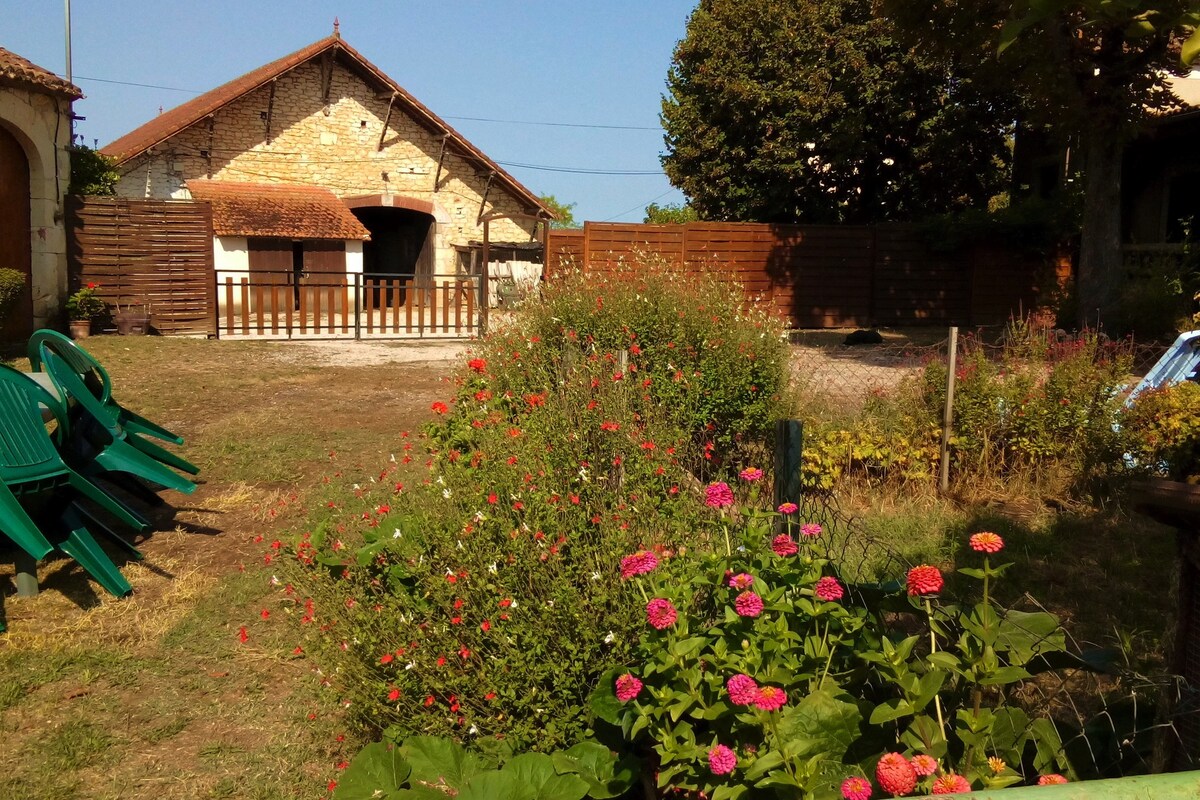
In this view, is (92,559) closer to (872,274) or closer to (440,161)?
(872,274)

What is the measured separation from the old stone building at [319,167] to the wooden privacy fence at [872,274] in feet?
25.2

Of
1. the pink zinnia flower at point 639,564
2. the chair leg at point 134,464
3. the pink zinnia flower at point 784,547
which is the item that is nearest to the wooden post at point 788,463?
the pink zinnia flower at point 784,547

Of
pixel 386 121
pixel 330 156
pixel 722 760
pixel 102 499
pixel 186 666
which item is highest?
pixel 386 121

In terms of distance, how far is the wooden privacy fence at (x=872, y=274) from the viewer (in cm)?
2031

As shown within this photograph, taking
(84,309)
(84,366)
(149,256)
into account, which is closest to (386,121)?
(149,256)

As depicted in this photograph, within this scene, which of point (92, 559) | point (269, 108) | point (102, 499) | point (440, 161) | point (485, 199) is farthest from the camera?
point (485, 199)

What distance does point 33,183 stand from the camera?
15812mm

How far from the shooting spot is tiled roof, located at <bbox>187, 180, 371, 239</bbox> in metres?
21.1

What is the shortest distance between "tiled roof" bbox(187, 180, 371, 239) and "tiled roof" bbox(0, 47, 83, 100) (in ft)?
17.0

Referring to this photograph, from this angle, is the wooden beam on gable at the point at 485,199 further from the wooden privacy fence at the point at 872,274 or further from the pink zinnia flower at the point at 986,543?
the pink zinnia flower at the point at 986,543

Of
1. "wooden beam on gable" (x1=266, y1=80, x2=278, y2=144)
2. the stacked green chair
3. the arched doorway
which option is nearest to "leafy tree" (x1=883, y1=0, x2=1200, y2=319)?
the stacked green chair

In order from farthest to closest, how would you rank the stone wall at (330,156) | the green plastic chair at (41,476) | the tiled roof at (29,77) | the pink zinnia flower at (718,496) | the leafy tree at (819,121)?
the stone wall at (330,156) < the leafy tree at (819,121) < the tiled roof at (29,77) < the green plastic chair at (41,476) < the pink zinnia flower at (718,496)

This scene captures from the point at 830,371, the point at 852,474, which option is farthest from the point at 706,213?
the point at 852,474

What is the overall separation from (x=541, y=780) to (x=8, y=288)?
1327 centimetres
